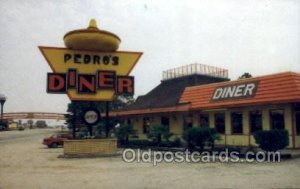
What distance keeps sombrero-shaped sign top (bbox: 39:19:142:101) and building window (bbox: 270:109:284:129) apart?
9712 mm

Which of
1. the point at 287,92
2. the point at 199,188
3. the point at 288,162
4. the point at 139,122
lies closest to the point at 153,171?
the point at 199,188

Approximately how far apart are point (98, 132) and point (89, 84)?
15.5 meters

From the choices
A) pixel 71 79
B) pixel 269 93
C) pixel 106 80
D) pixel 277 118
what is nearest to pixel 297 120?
pixel 277 118

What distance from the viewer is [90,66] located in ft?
73.2

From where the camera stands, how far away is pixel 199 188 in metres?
10.1

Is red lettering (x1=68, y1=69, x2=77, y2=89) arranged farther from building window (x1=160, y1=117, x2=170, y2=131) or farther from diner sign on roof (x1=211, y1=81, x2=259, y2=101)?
building window (x1=160, y1=117, x2=170, y2=131)

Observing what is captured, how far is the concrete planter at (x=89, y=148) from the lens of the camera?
20766mm

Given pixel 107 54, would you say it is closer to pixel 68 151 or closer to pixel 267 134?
pixel 68 151

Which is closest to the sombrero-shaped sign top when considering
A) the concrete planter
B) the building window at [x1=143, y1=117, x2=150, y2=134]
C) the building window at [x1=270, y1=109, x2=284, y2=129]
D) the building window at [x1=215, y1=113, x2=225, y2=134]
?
the concrete planter

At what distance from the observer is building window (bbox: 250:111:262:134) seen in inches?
952

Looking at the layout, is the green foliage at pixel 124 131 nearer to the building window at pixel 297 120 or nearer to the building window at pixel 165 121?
the building window at pixel 165 121

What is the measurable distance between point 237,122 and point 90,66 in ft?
38.4

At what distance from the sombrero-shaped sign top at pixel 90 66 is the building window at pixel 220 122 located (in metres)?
8.30

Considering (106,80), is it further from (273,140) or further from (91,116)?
(273,140)
